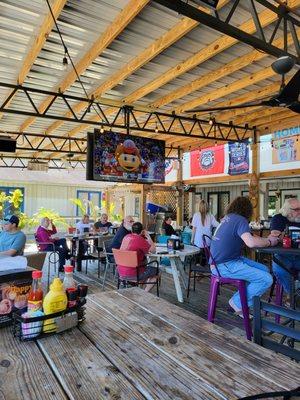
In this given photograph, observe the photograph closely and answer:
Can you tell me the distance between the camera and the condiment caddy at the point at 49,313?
1.31m

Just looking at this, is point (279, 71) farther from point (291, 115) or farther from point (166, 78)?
point (291, 115)

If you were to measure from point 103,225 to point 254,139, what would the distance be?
5.05 meters

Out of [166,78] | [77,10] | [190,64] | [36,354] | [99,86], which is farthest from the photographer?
[99,86]

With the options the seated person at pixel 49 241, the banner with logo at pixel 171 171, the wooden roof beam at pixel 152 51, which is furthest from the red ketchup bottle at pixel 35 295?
the banner with logo at pixel 171 171

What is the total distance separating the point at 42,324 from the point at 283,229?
138 inches

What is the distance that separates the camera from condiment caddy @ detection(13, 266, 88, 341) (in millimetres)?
1306

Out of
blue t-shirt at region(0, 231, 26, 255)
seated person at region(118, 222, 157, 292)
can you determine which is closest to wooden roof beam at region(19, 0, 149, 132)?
seated person at region(118, 222, 157, 292)

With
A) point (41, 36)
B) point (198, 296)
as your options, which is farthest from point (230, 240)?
point (41, 36)

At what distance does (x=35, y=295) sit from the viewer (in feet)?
4.61

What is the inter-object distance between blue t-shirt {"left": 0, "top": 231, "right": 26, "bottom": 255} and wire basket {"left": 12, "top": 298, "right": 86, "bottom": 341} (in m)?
3.30

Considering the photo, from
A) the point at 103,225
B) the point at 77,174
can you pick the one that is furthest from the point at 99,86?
the point at 77,174

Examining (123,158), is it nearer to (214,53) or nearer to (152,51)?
(152,51)

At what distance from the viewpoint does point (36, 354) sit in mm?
1184

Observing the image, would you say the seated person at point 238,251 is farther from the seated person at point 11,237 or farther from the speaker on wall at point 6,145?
the speaker on wall at point 6,145
